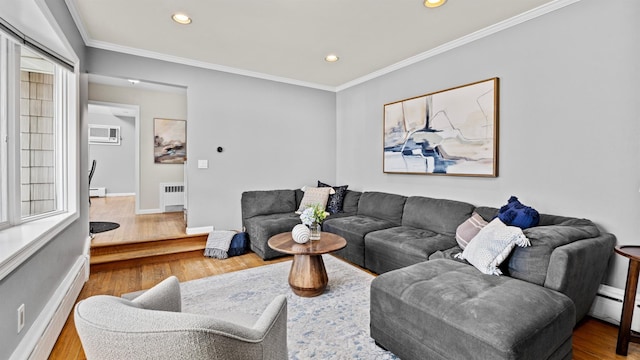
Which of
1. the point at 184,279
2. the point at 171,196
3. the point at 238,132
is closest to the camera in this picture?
the point at 184,279

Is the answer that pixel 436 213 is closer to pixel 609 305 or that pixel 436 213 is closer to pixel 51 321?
pixel 609 305

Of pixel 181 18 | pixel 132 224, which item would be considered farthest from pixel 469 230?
pixel 132 224

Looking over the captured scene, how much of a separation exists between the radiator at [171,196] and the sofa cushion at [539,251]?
19.4 feet

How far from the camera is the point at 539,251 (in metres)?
1.93

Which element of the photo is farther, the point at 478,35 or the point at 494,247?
the point at 478,35

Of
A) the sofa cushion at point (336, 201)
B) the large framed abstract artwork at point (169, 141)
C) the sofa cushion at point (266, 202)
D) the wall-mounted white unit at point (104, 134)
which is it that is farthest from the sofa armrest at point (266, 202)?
the wall-mounted white unit at point (104, 134)

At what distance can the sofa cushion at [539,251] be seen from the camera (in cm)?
191

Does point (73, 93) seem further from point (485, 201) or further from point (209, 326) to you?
point (485, 201)

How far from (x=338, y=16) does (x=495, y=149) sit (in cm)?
200

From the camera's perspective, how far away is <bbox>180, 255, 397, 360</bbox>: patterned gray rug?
76.8 inches

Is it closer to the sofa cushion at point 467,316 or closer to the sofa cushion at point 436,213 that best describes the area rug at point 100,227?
the sofa cushion at point 467,316

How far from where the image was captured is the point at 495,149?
2996mm

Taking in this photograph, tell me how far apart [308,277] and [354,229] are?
109 centimetres

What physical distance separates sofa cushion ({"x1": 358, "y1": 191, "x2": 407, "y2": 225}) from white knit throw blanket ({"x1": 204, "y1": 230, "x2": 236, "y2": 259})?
1.86 meters
